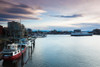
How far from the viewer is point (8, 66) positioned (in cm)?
2631

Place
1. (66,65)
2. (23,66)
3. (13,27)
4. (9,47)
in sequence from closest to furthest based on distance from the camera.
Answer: (23,66), (66,65), (9,47), (13,27)

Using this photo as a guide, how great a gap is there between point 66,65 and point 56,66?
305 centimetres

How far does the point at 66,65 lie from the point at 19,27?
383 feet

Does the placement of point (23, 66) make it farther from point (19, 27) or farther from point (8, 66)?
point (19, 27)

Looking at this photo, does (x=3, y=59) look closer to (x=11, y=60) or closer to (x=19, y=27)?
(x=11, y=60)

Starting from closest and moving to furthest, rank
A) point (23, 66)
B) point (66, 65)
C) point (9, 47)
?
1. point (23, 66)
2. point (66, 65)
3. point (9, 47)

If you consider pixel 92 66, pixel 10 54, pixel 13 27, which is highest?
pixel 13 27

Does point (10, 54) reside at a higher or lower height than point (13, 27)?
lower

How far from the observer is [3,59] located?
2817 centimetres

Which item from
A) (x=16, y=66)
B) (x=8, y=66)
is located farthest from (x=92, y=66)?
(x=8, y=66)

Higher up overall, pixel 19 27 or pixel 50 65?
pixel 19 27

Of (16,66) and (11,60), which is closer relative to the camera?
(16,66)

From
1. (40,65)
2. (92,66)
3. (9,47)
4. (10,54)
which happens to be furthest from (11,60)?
(92,66)

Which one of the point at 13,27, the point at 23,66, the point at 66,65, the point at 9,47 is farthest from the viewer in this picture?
the point at 13,27
